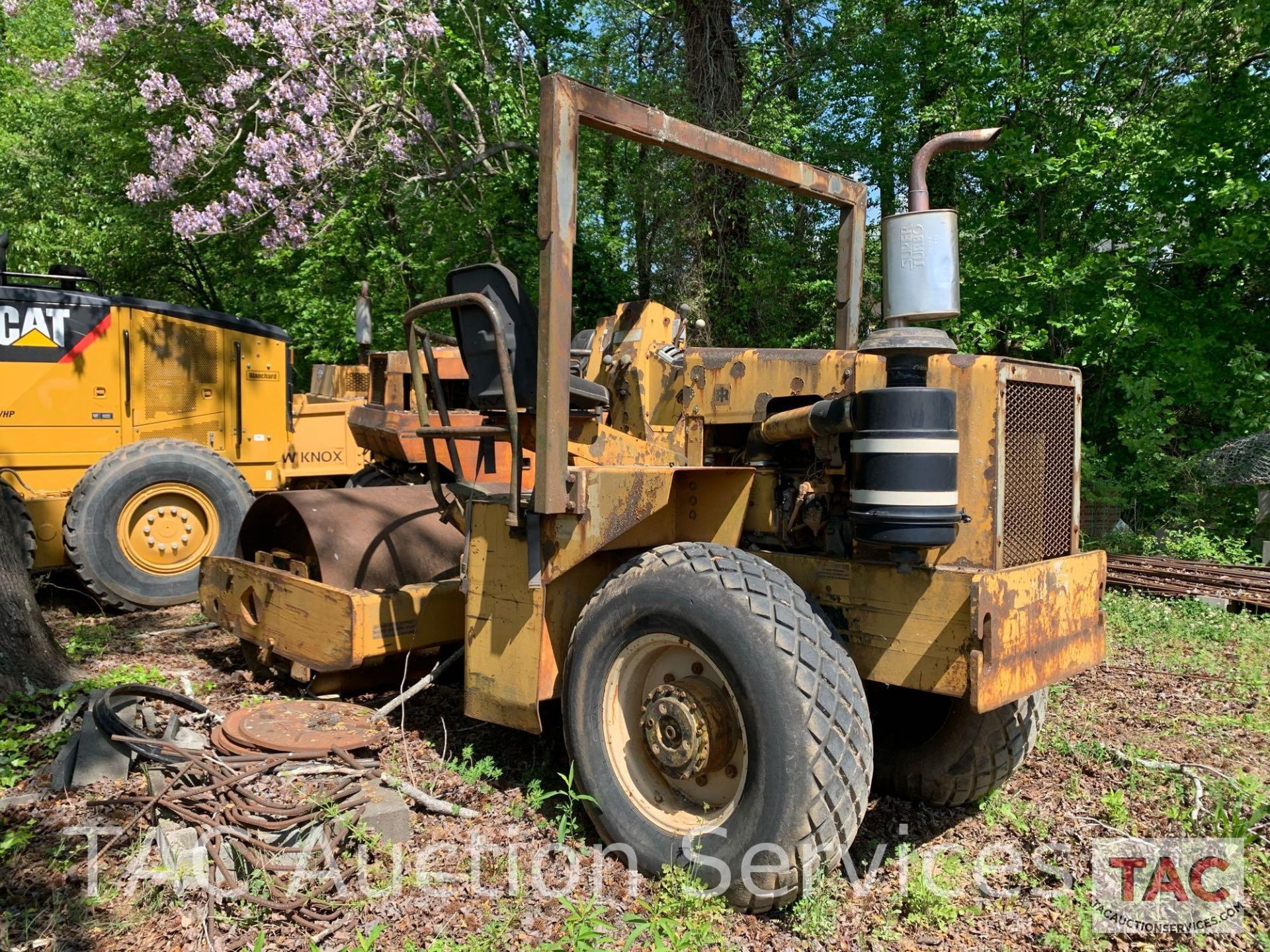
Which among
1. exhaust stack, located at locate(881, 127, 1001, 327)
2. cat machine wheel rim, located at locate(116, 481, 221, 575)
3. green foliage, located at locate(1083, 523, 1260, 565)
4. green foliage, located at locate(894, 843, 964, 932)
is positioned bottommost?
green foliage, located at locate(894, 843, 964, 932)

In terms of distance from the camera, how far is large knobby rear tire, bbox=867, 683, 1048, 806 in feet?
11.5

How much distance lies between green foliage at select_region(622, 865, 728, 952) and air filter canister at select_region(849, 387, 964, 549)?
119 cm

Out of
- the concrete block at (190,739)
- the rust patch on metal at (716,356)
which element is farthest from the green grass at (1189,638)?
the concrete block at (190,739)

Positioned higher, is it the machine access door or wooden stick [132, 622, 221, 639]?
the machine access door

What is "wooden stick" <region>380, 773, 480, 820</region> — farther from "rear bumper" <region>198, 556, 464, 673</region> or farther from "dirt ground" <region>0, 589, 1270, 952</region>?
"rear bumper" <region>198, 556, 464, 673</region>

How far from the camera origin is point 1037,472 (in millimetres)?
3184

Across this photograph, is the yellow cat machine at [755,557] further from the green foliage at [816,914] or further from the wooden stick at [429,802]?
the wooden stick at [429,802]

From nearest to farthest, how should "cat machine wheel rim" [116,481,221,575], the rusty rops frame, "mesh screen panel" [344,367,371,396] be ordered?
the rusty rops frame → "cat machine wheel rim" [116,481,221,575] → "mesh screen panel" [344,367,371,396]

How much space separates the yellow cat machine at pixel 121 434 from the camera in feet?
21.7

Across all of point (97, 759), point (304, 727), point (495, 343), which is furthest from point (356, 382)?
point (495, 343)

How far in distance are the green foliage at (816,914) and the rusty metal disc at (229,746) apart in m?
2.14

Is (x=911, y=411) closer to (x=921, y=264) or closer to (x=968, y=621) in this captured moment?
(x=921, y=264)

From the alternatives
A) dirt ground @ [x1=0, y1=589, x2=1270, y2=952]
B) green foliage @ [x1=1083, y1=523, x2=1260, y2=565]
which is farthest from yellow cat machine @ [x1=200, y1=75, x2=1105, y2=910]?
green foliage @ [x1=1083, y1=523, x2=1260, y2=565]

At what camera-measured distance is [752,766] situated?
2.80m
